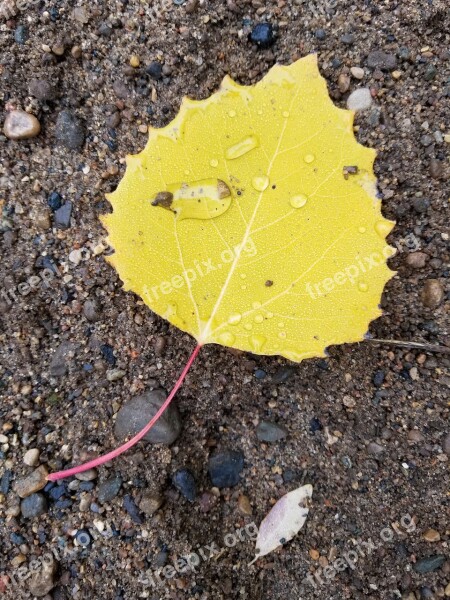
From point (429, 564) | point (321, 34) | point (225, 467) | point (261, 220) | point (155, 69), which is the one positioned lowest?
point (429, 564)

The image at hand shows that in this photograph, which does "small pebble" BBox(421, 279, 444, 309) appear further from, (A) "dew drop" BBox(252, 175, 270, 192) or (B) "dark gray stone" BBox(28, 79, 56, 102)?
(B) "dark gray stone" BBox(28, 79, 56, 102)

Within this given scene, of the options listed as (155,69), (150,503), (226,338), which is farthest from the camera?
(155,69)

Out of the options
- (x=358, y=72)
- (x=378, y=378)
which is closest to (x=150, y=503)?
(x=378, y=378)

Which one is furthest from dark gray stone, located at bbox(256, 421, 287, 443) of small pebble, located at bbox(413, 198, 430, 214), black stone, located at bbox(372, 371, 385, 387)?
small pebble, located at bbox(413, 198, 430, 214)

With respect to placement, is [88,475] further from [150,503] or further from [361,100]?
[361,100]

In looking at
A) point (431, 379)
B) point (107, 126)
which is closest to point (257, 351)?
point (431, 379)

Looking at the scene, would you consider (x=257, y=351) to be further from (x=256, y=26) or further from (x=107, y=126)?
(x=256, y=26)

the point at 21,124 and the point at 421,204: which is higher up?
the point at 21,124
